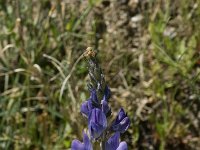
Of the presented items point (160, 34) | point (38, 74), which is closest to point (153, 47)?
point (160, 34)

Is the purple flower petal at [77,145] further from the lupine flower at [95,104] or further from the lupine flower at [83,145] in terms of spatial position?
the lupine flower at [95,104]

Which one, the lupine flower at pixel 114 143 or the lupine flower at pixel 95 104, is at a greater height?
the lupine flower at pixel 95 104

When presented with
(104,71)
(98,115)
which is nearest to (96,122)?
(98,115)

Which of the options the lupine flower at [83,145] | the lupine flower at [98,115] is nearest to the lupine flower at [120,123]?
the lupine flower at [98,115]

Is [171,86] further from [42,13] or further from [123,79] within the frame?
[42,13]

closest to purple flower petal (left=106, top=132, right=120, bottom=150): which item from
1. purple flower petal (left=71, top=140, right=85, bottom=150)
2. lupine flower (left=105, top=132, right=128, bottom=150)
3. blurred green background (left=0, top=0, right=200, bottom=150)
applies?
lupine flower (left=105, top=132, right=128, bottom=150)

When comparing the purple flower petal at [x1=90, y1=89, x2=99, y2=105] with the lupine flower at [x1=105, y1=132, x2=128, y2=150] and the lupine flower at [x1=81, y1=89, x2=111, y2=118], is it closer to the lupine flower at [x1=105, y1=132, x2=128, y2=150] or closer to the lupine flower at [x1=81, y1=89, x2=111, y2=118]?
the lupine flower at [x1=81, y1=89, x2=111, y2=118]

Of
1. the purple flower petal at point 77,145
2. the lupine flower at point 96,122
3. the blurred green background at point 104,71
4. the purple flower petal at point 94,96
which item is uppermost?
the blurred green background at point 104,71

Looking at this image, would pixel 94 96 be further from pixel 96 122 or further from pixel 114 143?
pixel 114 143
